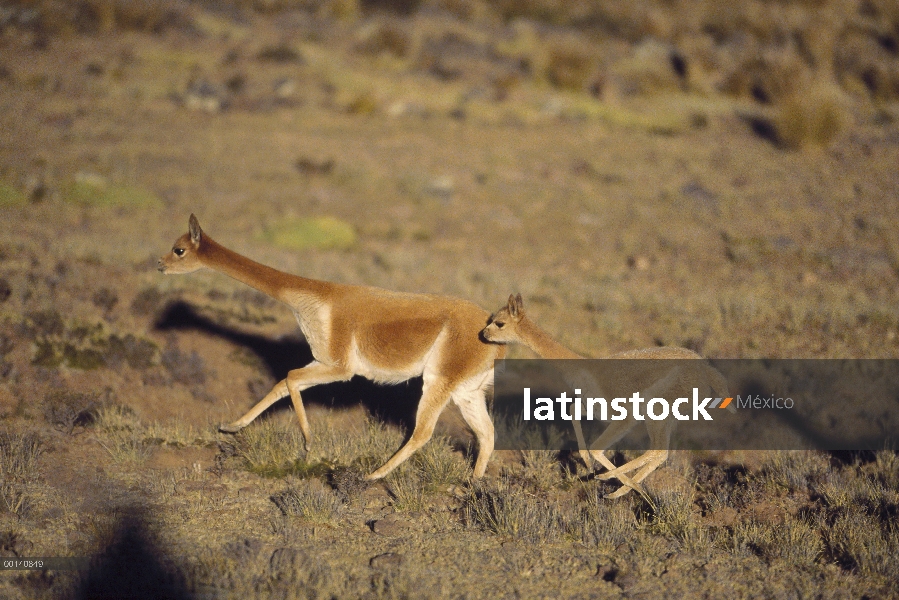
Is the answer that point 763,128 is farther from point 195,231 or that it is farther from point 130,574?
point 130,574

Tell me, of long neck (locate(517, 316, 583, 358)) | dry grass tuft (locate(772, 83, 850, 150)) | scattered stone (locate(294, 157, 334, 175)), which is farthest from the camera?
dry grass tuft (locate(772, 83, 850, 150))

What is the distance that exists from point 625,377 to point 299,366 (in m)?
4.81

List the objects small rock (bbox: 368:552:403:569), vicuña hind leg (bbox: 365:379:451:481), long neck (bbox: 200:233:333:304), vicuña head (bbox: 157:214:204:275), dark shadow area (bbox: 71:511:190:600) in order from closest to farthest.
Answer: dark shadow area (bbox: 71:511:190:600) → small rock (bbox: 368:552:403:569) → vicuña hind leg (bbox: 365:379:451:481) → long neck (bbox: 200:233:333:304) → vicuña head (bbox: 157:214:204:275)

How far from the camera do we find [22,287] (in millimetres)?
11562

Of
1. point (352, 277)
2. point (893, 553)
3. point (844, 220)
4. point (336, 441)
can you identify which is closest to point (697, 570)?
point (893, 553)

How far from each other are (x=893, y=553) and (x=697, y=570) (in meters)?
1.36

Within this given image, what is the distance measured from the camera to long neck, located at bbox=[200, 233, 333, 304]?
712 cm

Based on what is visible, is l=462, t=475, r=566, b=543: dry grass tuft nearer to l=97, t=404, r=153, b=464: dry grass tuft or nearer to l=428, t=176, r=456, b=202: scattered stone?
l=97, t=404, r=153, b=464: dry grass tuft

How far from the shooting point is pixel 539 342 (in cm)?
676

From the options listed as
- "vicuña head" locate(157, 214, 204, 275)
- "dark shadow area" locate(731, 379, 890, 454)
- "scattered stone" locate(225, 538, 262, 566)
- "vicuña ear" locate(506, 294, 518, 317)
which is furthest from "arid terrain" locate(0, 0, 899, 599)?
"vicuña head" locate(157, 214, 204, 275)

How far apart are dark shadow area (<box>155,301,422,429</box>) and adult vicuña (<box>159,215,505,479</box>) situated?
158 cm

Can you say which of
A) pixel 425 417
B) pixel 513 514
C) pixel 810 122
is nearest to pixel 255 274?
pixel 425 417

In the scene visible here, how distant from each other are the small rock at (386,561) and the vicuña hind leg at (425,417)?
3.76 ft

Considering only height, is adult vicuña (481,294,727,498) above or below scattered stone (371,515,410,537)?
above
